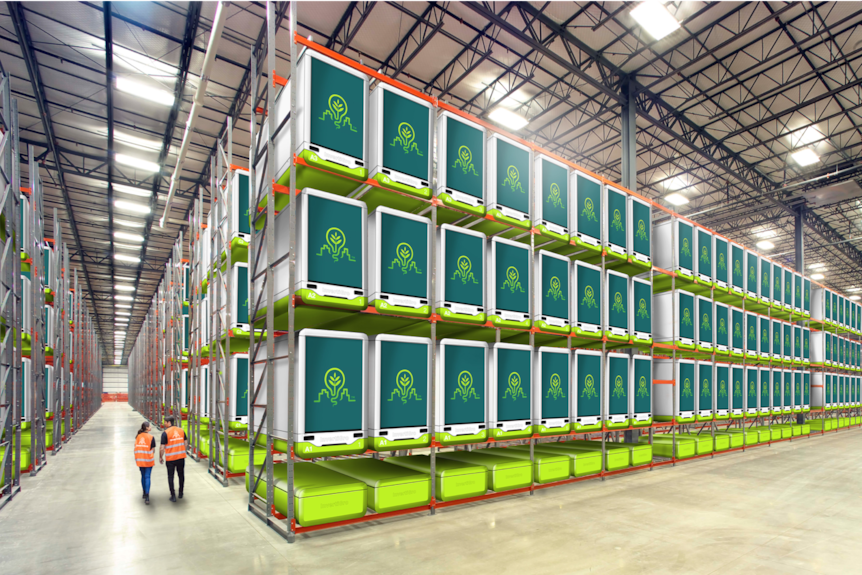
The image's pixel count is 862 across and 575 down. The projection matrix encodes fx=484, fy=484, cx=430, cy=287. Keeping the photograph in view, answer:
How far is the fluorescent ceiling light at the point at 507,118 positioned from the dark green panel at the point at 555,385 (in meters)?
9.76

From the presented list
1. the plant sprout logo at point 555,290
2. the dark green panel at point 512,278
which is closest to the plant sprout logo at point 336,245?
the dark green panel at point 512,278

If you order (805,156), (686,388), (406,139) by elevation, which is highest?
(805,156)

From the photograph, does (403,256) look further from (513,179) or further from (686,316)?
(686,316)

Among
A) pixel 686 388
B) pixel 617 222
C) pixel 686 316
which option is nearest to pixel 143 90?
pixel 617 222

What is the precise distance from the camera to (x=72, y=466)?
416 inches

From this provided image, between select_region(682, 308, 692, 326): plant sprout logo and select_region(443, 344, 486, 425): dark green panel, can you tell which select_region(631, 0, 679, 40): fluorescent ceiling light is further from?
select_region(443, 344, 486, 425): dark green panel

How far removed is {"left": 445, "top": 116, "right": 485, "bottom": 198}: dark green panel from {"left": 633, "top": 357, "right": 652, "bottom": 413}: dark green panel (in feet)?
16.5

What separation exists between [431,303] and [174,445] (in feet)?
15.2

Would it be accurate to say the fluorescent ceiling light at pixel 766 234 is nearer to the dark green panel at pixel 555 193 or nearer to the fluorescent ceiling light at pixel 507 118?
the fluorescent ceiling light at pixel 507 118

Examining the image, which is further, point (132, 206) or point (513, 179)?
point (132, 206)

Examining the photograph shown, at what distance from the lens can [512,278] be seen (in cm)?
719

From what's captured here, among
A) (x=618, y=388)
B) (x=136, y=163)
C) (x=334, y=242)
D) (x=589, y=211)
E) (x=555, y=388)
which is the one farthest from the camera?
(x=136, y=163)

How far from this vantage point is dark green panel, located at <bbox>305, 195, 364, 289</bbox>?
5.32 meters

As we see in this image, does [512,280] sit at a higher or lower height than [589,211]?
lower
